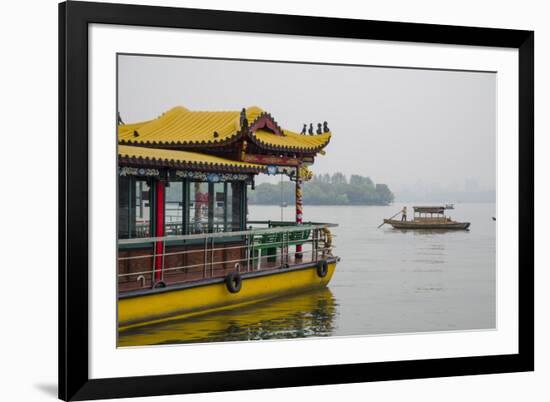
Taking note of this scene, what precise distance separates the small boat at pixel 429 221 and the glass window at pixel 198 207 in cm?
152

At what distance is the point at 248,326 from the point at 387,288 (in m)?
1.24

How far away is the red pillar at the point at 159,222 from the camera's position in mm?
7445

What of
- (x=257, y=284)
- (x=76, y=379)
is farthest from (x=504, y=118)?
(x=76, y=379)

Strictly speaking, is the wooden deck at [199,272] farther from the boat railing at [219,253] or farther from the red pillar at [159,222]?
the red pillar at [159,222]

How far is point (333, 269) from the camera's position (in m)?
8.08

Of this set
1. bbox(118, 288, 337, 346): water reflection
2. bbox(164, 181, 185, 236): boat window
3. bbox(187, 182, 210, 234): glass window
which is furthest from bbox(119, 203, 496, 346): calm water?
bbox(187, 182, 210, 234): glass window

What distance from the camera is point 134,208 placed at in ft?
23.3

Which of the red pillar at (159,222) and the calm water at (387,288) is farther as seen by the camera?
the red pillar at (159,222)

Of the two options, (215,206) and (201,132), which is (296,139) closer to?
(201,132)

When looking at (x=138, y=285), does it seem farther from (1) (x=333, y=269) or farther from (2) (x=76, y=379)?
(1) (x=333, y=269)

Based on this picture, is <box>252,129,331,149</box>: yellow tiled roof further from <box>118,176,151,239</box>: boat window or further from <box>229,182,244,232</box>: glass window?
<box>118,176,151,239</box>: boat window

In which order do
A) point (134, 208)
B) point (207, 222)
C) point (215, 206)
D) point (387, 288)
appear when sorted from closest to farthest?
point (134, 208) < point (387, 288) < point (207, 222) < point (215, 206)

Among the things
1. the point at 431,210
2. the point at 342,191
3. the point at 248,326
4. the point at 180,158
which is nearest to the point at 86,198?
the point at 248,326

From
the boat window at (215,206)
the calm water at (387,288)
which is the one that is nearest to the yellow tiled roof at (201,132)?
the boat window at (215,206)
